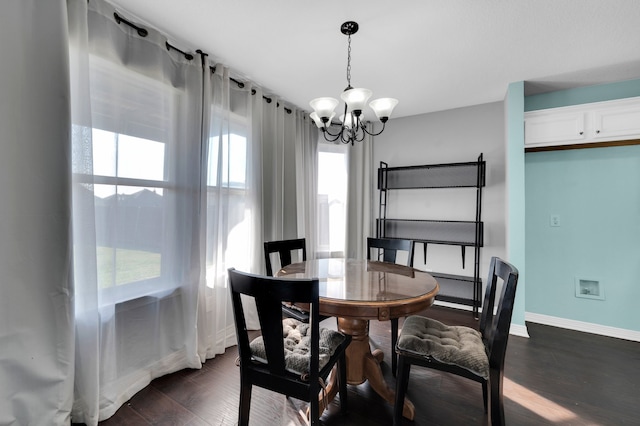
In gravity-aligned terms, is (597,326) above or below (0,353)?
below

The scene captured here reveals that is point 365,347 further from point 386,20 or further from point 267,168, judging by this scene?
point 386,20

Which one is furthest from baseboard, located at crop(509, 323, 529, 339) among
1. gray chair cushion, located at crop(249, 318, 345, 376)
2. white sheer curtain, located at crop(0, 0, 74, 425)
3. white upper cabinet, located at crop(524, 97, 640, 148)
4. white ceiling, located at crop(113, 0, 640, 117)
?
white sheer curtain, located at crop(0, 0, 74, 425)

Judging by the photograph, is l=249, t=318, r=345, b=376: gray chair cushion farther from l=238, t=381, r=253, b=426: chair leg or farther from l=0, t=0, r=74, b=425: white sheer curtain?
l=0, t=0, r=74, b=425: white sheer curtain

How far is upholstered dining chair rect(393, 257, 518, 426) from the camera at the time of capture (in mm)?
1253

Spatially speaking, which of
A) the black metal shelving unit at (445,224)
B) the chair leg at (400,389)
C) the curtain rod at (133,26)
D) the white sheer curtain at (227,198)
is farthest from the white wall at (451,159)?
the curtain rod at (133,26)

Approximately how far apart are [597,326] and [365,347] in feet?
8.79

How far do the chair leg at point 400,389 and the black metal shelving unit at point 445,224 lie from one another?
2029 mm

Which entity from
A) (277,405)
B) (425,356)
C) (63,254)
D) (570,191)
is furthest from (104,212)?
(570,191)

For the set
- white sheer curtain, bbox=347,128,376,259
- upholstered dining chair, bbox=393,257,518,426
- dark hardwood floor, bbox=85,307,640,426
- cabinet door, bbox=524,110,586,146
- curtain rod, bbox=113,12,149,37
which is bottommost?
dark hardwood floor, bbox=85,307,640,426

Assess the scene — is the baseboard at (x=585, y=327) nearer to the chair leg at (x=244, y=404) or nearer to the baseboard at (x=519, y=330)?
the baseboard at (x=519, y=330)

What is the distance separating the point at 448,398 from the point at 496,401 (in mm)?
572

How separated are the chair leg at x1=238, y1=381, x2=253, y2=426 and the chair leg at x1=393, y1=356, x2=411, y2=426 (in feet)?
2.49

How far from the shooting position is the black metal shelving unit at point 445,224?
3111 mm

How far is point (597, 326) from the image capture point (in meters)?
2.67
